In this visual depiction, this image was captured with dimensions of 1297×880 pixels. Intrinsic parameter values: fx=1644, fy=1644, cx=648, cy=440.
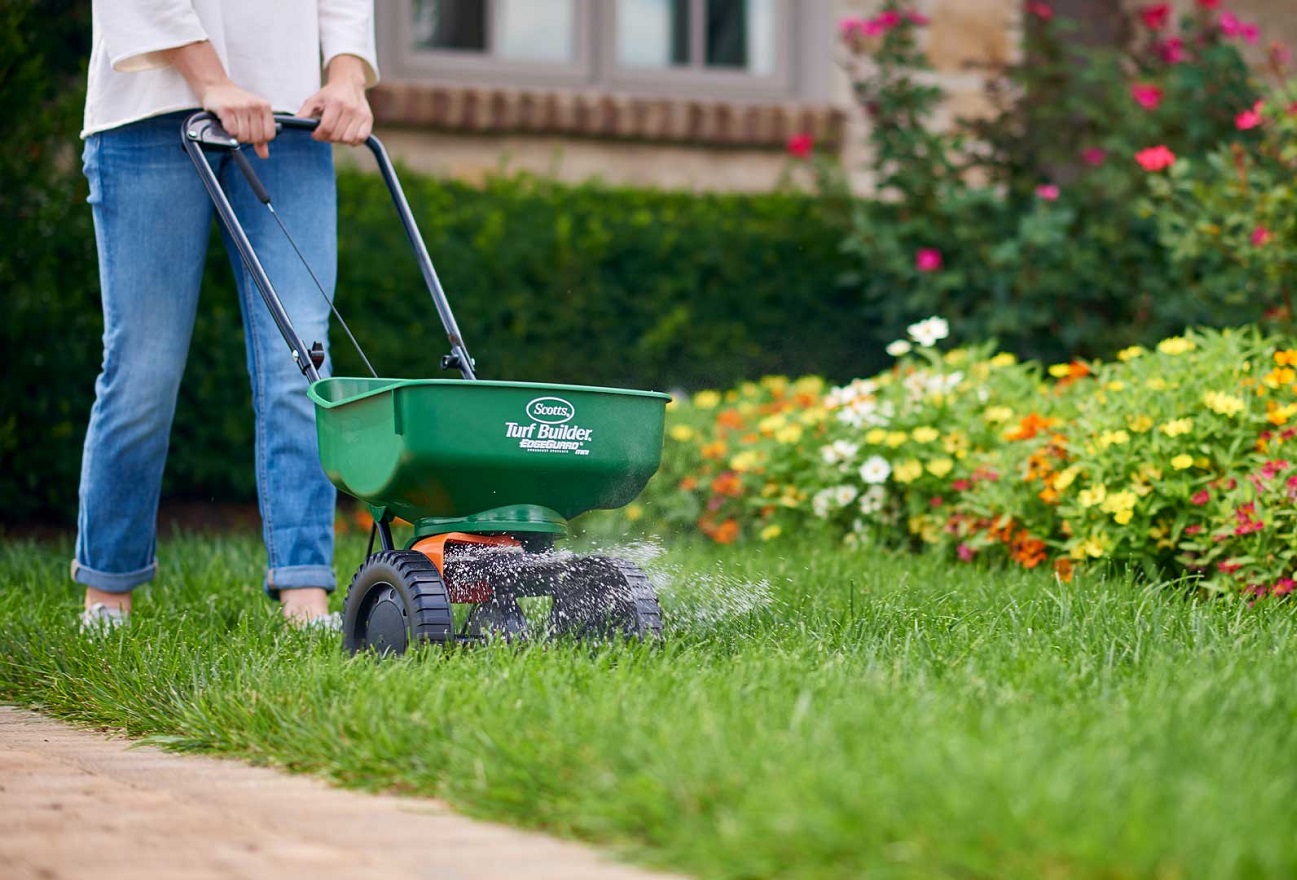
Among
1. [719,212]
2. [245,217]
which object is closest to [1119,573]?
[245,217]

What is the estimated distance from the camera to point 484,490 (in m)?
2.94

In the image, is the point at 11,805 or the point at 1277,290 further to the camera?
the point at 1277,290

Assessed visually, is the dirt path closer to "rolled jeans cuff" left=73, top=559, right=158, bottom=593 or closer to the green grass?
the green grass

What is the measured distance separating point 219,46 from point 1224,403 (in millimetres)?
2430

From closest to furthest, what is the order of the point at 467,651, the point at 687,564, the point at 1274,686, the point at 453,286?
the point at 1274,686 < the point at 467,651 < the point at 687,564 < the point at 453,286

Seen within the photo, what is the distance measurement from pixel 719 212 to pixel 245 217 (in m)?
3.61

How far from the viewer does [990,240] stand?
662cm

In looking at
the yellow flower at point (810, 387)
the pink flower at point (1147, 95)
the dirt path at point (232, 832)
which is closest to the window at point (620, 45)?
the pink flower at point (1147, 95)

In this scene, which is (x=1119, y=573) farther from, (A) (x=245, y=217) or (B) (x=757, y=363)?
(B) (x=757, y=363)

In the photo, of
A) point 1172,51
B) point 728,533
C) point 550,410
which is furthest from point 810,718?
point 1172,51

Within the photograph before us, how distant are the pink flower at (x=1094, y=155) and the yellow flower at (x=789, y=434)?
2241 mm

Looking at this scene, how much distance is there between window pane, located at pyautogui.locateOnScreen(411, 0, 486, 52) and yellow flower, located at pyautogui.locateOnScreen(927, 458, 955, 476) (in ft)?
12.5

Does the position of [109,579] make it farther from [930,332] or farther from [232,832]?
[930,332]

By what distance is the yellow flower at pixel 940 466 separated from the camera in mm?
4648
